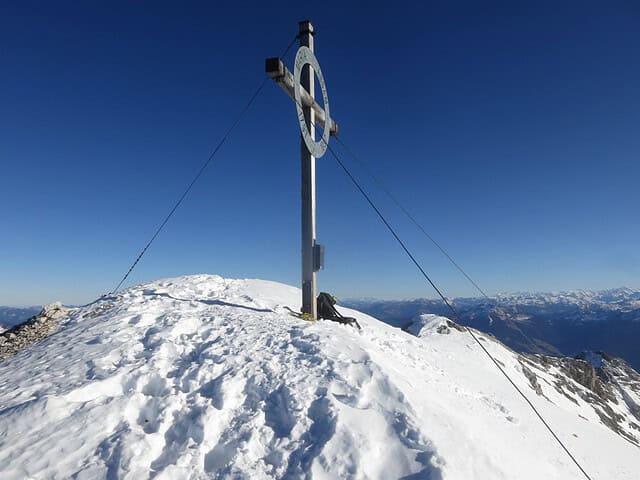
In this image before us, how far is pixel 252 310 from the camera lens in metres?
10.2

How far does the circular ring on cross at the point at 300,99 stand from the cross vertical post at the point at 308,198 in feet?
0.58

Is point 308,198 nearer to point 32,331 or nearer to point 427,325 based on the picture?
point 32,331

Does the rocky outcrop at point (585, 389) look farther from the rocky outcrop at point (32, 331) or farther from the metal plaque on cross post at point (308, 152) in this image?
the rocky outcrop at point (32, 331)

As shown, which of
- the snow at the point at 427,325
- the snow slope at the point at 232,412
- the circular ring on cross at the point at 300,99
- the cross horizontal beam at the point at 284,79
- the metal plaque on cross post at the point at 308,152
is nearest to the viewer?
the snow slope at the point at 232,412

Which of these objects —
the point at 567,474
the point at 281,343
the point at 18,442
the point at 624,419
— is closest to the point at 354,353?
the point at 281,343

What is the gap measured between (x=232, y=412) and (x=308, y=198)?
257 inches

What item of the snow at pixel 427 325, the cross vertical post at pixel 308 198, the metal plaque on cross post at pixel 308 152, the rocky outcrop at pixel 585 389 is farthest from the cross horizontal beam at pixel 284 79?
the rocky outcrop at pixel 585 389

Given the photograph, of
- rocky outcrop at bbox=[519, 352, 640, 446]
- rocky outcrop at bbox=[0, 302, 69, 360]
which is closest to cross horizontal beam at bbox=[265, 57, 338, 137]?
rocky outcrop at bbox=[0, 302, 69, 360]

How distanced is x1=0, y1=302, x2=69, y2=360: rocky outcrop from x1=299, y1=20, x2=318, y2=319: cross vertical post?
707 cm

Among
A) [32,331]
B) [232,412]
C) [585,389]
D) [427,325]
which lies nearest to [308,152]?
[232,412]

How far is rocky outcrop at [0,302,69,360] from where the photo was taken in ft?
30.4

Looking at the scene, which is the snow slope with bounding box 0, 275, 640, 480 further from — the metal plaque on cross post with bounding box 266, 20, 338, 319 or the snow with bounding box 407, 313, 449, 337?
the snow with bounding box 407, 313, 449, 337

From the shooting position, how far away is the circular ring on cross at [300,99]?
9.88m

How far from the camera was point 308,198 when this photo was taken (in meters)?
10.6
